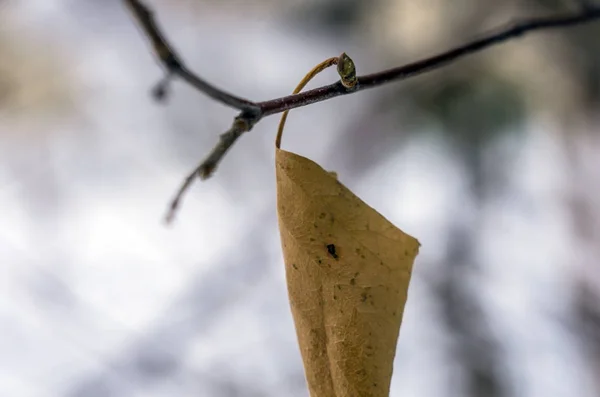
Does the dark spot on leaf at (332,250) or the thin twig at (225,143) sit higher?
the thin twig at (225,143)

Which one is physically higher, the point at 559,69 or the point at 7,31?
the point at 7,31

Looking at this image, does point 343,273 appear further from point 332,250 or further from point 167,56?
point 167,56

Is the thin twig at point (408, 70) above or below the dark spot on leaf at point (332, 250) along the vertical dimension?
above

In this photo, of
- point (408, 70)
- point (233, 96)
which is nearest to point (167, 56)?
point (233, 96)

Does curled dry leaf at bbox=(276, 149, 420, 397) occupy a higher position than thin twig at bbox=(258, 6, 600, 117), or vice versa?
thin twig at bbox=(258, 6, 600, 117)

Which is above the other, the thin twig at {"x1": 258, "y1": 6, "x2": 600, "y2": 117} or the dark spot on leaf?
the thin twig at {"x1": 258, "y1": 6, "x2": 600, "y2": 117}

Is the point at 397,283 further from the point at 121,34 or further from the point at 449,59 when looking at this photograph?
the point at 121,34

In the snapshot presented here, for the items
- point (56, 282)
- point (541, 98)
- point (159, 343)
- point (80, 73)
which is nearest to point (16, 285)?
point (56, 282)

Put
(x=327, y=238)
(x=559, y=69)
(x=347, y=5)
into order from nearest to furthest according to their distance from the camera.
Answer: (x=327, y=238), (x=559, y=69), (x=347, y=5)
